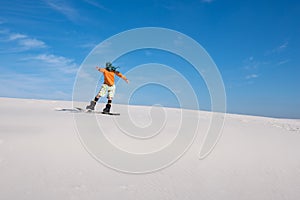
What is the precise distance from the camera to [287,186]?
225cm

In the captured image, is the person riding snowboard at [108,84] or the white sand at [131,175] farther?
the person riding snowboard at [108,84]

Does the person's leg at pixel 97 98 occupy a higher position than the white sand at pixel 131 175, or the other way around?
the person's leg at pixel 97 98

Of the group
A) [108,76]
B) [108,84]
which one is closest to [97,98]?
[108,84]

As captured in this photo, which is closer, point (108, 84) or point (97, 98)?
point (97, 98)

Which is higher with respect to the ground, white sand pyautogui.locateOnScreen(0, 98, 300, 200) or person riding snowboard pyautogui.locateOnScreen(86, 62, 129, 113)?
person riding snowboard pyautogui.locateOnScreen(86, 62, 129, 113)

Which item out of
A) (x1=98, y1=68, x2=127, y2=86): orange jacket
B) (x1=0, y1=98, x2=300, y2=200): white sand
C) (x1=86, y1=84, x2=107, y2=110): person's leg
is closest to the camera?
(x1=0, y1=98, x2=300, y2=200): white sand

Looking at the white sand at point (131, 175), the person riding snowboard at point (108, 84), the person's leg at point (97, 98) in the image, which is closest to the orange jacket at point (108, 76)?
the person riding snowboard at point (108, 84)

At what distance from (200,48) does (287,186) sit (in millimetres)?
3627

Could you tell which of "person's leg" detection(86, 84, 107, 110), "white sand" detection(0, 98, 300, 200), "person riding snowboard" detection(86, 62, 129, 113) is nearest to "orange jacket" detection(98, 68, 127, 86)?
"person riding snowboard" detection(86, 62, 129, 113)

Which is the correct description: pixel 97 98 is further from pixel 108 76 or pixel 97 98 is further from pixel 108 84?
pixel 108 76

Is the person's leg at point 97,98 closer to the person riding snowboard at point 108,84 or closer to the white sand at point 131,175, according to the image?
the person riding snowboard at point 108,84

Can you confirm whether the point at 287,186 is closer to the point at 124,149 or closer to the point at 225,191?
the point at 225,191

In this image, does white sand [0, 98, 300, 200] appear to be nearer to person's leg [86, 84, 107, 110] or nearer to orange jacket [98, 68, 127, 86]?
person's leg [86, 84, 107, 110]

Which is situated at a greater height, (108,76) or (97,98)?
(108,76)
